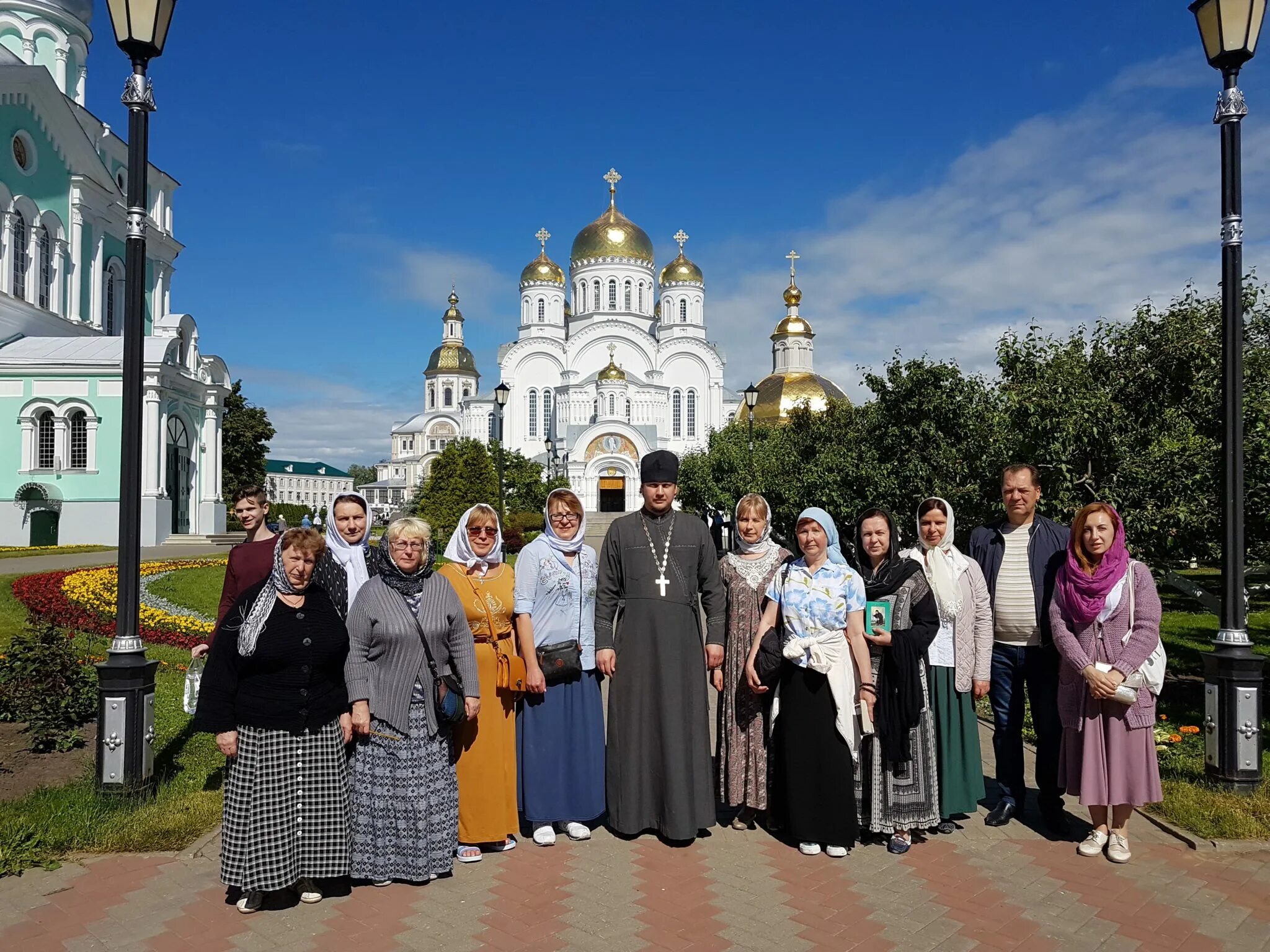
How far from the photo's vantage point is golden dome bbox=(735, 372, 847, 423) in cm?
5291

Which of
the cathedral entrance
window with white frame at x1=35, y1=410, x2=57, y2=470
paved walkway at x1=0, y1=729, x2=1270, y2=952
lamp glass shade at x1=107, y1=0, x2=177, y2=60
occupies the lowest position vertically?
paved walkway at x1=0, y1=729, x2=1270, y2=952

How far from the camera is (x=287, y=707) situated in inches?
160

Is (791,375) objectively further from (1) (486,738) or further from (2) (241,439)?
(1) (486,738)

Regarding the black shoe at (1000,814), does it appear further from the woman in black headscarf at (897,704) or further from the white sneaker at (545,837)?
the white sneaker at (545,837)

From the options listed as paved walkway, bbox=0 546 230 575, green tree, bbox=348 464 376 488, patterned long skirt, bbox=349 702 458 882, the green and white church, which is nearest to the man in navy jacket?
patterned long skirt, bbox=349 702 458 882

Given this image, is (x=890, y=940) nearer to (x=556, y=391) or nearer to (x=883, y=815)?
(x=883, y=815)

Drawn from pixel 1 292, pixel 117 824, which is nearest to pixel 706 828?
pixel 117 824

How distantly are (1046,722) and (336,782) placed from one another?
381cm

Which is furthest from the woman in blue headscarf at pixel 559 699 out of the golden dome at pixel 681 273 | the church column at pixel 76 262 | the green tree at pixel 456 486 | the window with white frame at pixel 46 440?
the golden dome at pixel 681 273

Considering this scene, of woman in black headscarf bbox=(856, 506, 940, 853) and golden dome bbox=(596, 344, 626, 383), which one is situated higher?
golden dome bbox=(596, 344, 626, 383)

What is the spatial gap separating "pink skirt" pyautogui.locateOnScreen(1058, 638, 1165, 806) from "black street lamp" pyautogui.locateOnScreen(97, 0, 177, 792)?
5.05m

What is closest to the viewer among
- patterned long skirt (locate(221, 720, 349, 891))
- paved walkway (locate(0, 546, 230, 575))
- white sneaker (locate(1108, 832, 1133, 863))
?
patterned long skirt (locate(221, 720, 349, 891))

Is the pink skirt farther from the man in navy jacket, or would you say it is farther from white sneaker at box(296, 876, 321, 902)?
white sneaker at box(296, 876, 321, 902)

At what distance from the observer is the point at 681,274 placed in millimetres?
59906
